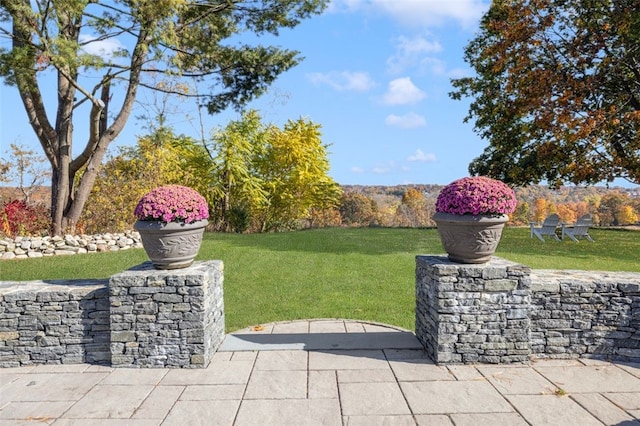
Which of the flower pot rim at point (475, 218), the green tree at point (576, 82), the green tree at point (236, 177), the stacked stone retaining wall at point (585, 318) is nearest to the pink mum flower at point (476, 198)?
the flower pot rim at point (475, 218)

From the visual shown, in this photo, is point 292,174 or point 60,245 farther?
point 292,174

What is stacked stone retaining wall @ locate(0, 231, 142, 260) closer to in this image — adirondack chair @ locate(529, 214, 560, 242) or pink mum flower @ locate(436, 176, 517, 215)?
pink mum flower @ locate(436, 176, 517, 215)

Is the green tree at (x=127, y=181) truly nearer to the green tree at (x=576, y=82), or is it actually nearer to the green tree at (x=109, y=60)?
the green tree at (x=109, y=60)

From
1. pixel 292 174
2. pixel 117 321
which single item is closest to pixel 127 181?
pixel 292 174

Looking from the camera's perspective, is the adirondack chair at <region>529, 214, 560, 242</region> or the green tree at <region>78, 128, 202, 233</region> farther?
the adirondack chair at <region>529, 214, 560, 242</region>

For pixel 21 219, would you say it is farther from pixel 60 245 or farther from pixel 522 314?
pixel 522 314

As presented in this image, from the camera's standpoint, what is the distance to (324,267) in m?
7.30

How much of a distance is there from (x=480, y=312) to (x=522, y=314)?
35cm

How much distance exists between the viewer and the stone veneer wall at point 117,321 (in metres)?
3.20

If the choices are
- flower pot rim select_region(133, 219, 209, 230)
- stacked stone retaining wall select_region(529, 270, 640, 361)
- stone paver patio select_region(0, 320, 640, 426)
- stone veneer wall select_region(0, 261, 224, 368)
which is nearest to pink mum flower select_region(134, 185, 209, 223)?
flower pot rim select_region(133, 219, 209, 230)

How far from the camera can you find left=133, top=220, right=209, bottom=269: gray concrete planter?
3.22m

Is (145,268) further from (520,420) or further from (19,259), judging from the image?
(19,259)

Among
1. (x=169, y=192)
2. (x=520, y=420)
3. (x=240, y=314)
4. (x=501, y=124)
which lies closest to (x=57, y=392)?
(x=169, y=192)

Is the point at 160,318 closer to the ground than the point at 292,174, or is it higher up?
closer to the ground
